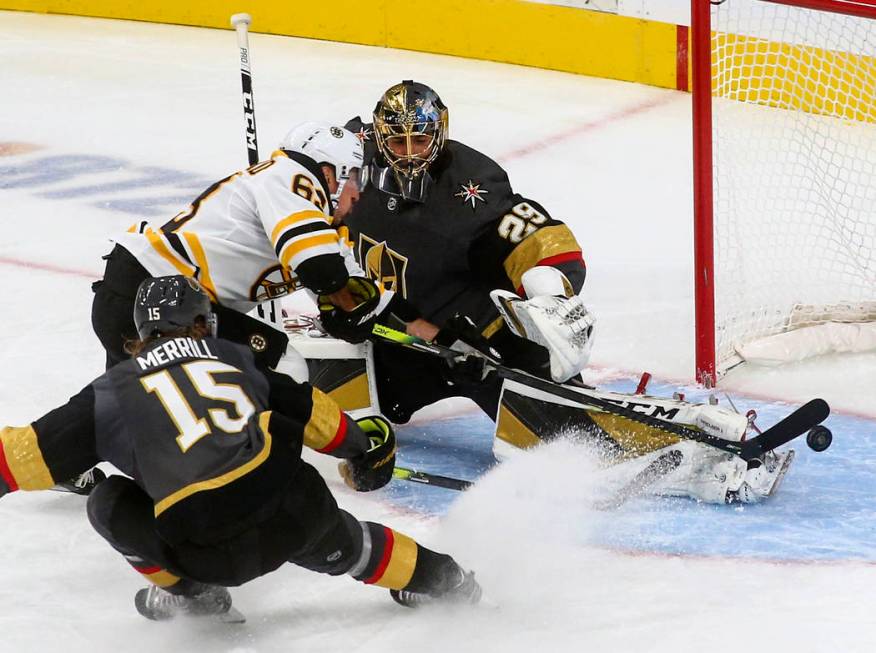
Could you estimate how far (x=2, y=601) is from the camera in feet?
9.31

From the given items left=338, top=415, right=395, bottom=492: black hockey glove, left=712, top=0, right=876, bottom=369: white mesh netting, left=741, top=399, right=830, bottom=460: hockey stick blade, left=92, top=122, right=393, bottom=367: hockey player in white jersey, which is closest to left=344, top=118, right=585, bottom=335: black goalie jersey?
left=92, top=122, right=393, bottom=367: hockey player in white jersey

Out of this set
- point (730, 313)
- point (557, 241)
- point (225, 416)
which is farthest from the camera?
point (730, 313)

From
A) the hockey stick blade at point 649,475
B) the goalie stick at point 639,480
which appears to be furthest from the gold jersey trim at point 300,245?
the hockey stick blade at point 649,475

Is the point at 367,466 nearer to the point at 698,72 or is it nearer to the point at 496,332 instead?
the point at 496,332

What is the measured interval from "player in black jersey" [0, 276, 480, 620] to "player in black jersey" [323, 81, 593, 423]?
833 millimetres

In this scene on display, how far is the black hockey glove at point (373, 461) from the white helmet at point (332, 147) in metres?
0.58

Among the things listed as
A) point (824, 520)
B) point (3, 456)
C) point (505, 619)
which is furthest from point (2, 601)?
point (824, 520)

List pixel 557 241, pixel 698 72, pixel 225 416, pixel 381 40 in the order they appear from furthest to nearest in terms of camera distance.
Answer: pixel 381 40 → pixel 698 72 → pixel 557 241 → pixel 225 416

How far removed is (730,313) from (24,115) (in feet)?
13.2

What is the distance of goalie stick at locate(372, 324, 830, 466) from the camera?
10.1ft

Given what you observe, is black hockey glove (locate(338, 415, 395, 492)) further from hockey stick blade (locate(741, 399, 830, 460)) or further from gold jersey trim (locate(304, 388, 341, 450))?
hockey stick blade (locate(741, 399, 830, 460))

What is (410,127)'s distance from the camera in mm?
3355

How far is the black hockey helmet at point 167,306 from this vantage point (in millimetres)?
2463

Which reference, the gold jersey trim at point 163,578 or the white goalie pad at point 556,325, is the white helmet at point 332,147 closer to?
the white goalie pad at point 556,325
